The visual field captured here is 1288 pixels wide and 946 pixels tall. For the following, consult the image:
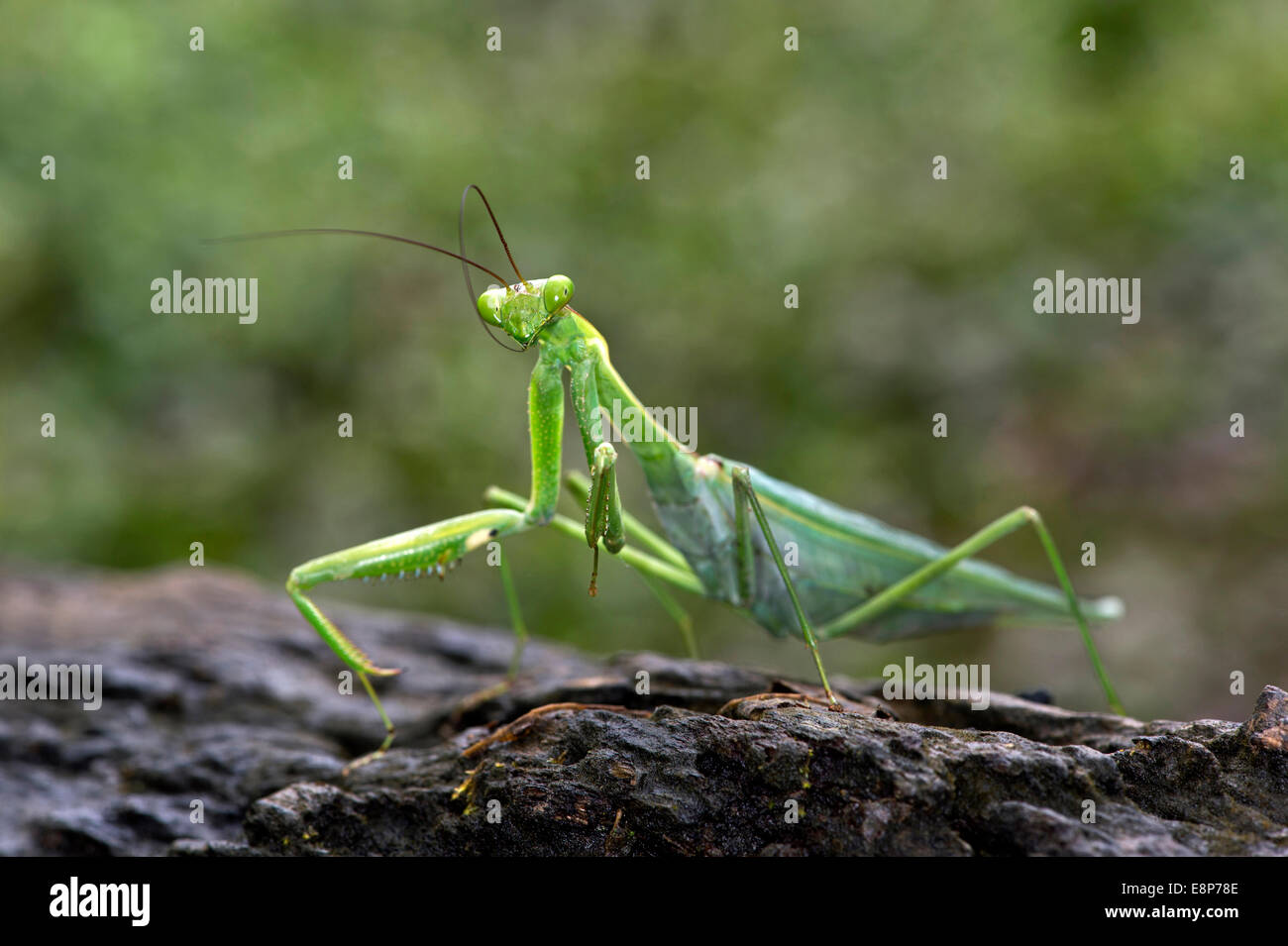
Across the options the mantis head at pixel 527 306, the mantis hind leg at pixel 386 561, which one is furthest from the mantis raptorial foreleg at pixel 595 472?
the mantis hind leg at pixel 386 561

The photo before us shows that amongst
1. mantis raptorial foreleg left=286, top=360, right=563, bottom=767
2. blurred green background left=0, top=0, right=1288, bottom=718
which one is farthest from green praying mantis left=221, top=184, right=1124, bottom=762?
blurred green background left=0, top=0, right=1288, bottom=718

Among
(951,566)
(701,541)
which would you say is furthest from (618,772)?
(951,566)

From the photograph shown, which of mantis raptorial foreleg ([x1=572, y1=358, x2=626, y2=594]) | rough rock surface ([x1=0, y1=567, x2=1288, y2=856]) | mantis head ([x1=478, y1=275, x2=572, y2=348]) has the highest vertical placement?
mantis head ([x1=478, y1=275, x2=572, y2=348])

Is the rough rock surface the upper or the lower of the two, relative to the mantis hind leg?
lower

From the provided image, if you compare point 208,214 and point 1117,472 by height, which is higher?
point 208,214

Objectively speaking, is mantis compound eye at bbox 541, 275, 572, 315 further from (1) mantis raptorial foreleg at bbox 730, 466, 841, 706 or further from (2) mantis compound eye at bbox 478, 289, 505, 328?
(1) mantis raptorial foreleg at bbox 730, 466, 841, 706

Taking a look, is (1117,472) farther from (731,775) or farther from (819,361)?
(731,775)
